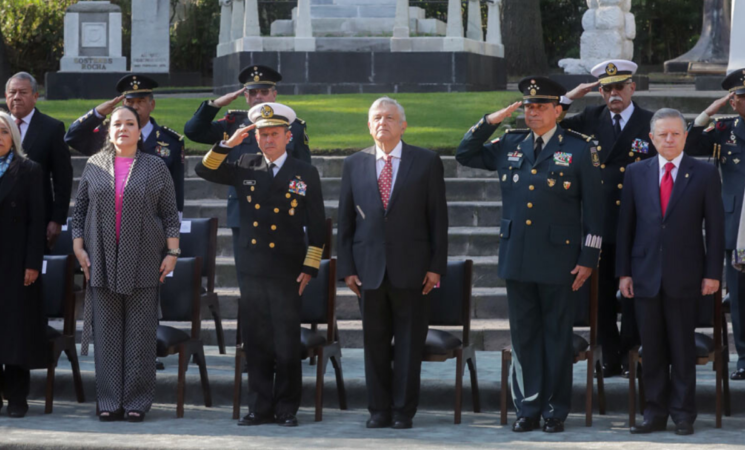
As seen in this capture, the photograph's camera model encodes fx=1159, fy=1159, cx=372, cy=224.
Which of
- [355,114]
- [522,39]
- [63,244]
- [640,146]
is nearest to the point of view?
[640,146]

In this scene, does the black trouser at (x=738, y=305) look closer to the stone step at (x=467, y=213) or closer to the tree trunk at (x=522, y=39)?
the stone step at (x=467, y=213)

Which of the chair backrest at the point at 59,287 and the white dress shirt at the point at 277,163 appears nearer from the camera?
the white dress shirt at the point at 277,163

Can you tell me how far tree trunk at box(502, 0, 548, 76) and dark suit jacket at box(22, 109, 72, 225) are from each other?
65.4 feet

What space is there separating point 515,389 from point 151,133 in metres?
3.11

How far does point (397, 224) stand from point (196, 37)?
2865 centimetres

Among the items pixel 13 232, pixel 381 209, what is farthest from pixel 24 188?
pixel 381 209

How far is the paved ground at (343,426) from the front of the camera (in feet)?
20.3

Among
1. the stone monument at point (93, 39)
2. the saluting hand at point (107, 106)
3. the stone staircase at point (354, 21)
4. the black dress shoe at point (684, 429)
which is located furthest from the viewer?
the stone monument at point (93, 39)

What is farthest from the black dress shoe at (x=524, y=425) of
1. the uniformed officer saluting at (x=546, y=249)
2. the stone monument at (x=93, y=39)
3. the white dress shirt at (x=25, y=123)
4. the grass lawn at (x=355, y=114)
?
the stone monument at (x=93, y=39)

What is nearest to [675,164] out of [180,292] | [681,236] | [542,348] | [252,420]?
[681,236]

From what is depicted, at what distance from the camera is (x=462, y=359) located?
6.87 metres

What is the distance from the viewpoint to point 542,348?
261 inches

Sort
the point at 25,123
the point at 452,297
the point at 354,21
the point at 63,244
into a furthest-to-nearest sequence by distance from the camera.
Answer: the point at 354,21, the point at 63,244, the point at 25,123, the point at 452,297

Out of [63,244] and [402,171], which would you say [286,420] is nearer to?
[402,171]
